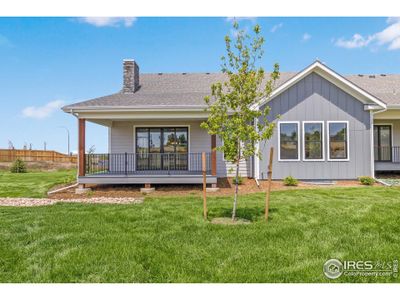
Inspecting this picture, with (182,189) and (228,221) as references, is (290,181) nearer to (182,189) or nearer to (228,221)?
(182,189)

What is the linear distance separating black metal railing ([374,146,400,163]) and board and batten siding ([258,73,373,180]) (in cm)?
243

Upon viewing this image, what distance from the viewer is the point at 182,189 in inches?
440

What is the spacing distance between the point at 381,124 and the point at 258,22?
12.1 metres

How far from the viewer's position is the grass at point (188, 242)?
137 inches

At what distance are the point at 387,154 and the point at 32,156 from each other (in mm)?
29573

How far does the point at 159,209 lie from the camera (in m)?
7.19

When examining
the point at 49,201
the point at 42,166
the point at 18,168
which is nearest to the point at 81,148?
the point at 49,201

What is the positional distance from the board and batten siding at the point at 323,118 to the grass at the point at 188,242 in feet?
16.4
